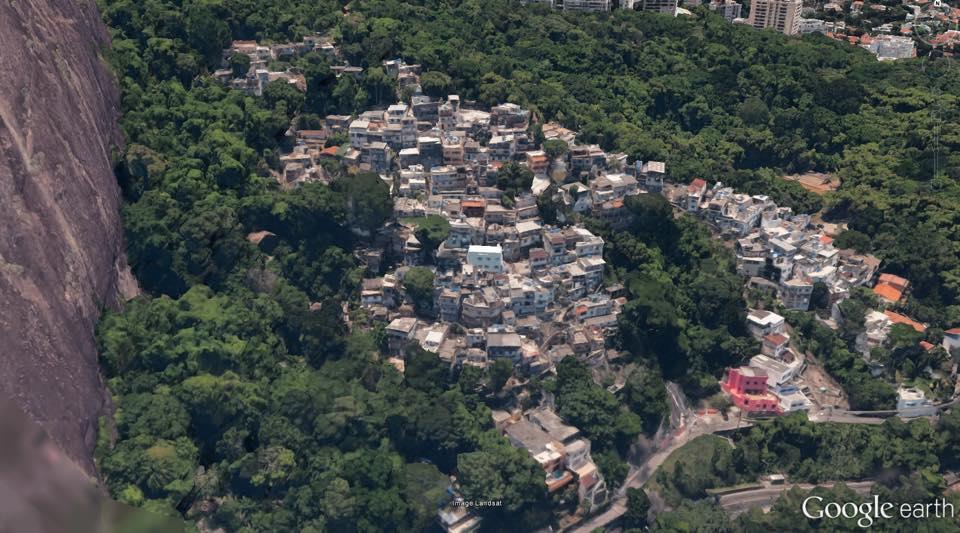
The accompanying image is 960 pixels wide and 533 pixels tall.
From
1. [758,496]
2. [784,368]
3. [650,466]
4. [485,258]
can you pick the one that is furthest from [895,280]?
[485,258]

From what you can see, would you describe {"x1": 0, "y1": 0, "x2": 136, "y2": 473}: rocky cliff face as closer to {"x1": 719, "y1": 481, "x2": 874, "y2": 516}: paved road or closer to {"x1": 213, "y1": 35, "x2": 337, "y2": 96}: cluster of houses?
{"x1": 213, "y1": 35, "x2": 337, "y2": 96}: cluster of houses

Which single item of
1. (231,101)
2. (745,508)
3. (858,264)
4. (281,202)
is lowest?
(745,508)

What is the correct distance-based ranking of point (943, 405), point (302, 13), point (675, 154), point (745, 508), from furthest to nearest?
point (302, 13) → point (675, 154) → point (943, 405) → point (745, 508)

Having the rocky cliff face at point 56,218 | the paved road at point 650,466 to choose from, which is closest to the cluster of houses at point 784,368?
the paved road at point 650,466

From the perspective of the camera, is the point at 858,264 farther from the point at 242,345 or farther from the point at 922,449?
the point at 242,345

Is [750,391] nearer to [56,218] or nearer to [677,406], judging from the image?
[677,406]

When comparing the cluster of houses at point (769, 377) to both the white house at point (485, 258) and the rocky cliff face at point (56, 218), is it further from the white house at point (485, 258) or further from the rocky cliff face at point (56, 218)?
the rocky cliff face at point (56, 218)

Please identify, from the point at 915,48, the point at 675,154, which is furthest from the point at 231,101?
the point at 915,48
